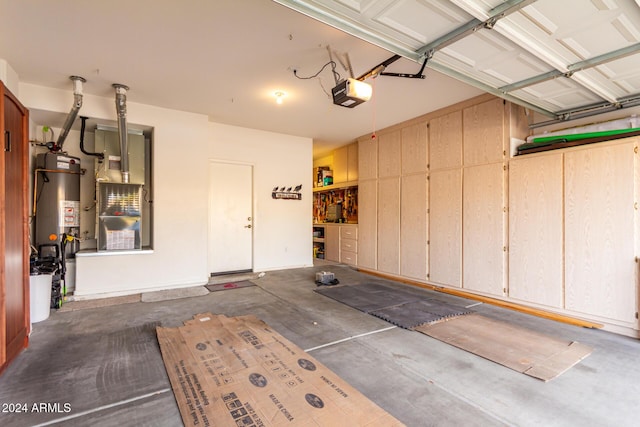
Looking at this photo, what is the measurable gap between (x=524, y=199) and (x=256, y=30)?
12.8 feet

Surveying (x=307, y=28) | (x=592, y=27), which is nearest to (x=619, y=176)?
(x=592, y=27)

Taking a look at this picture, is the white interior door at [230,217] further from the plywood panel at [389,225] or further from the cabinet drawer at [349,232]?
the plywood panel at [389,225]

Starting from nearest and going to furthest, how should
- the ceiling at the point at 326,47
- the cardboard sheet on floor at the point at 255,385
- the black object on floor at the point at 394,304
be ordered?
1. the cardboard sheet on floor at the point at 255,385
2. the ceiling at the point at 326,47
3. the black object on floor at the point at 394,304

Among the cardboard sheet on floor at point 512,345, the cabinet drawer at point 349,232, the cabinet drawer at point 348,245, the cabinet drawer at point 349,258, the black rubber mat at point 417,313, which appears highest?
the cabinet drawer at point 349,232

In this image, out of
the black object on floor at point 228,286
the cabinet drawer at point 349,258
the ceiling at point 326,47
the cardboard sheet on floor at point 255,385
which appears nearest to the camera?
the cardboard sheet on floor at point 255,385

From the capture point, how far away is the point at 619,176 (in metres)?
3.29

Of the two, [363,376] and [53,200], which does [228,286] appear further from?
[363,376]

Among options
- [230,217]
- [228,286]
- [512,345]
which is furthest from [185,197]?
[512,345]

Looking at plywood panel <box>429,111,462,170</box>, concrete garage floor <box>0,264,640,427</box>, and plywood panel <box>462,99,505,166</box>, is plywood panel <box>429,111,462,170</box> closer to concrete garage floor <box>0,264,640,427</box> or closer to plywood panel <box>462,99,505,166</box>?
plywood panel <box>462,99,505,166</box>

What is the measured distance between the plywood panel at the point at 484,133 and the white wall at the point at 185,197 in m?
3.59

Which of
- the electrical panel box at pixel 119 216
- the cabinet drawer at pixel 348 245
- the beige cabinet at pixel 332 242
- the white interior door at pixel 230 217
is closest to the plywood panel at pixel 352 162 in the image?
the beige cabinet at pixel 332 242

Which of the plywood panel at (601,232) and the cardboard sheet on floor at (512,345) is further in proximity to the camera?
the plywood panel at (601,232)

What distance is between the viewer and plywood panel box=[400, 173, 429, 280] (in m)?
5.41

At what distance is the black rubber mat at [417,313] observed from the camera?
3.52 m
